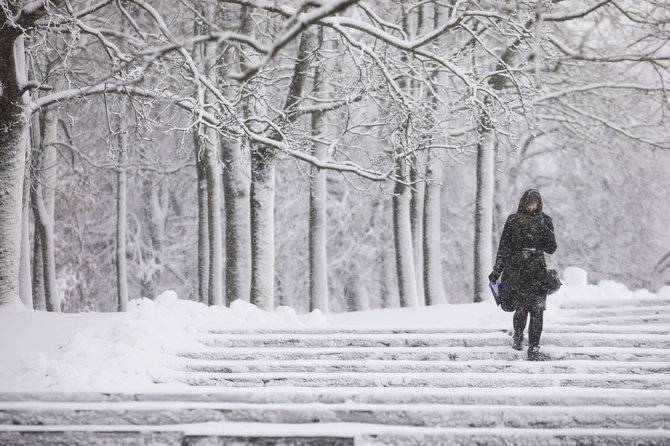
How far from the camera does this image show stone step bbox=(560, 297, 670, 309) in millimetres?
11000

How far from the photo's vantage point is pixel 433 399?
6062mm

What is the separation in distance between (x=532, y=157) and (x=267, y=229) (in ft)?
47.9

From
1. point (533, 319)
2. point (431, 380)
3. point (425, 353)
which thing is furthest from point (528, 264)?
point (431, 380)

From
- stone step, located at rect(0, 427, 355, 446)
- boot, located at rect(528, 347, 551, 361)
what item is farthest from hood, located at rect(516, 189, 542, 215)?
stone step, located at rect(0, 427, 355, 446)

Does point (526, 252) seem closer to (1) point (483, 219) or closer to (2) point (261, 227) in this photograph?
(2) point (261, 227)

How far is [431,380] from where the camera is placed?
704 centimetres

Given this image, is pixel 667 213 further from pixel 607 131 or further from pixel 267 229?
pixel 267 229

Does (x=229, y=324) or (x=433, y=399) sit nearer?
(x=433, y=399)

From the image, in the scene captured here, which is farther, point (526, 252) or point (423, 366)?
point (526, 252)

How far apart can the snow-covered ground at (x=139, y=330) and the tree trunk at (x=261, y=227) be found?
133cm

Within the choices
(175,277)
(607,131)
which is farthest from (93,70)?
(607,131)

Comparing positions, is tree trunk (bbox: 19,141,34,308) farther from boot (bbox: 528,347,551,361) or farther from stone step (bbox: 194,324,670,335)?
boot (bbox: 528,347,551,361)

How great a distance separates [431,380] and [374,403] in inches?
45.2

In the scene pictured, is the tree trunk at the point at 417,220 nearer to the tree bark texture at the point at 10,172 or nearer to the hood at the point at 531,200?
the tree bark texture at the point at 10,172
